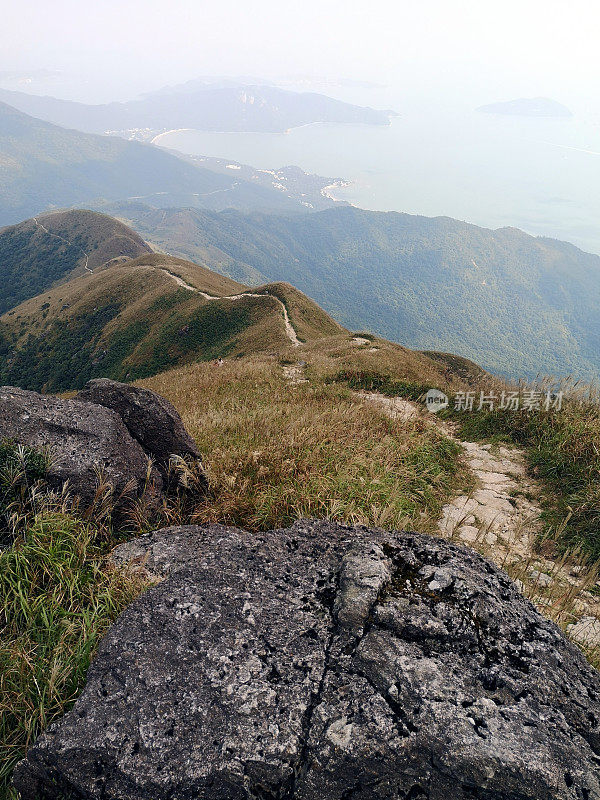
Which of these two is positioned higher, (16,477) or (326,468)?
(16,477)

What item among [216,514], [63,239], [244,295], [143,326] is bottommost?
[143,326]

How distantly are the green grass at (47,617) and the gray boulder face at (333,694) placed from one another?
239 millimetres

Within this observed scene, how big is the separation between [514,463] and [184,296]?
76016mm

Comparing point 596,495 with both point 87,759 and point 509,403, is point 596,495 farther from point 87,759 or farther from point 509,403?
point 87,759

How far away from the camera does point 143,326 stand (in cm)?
7681

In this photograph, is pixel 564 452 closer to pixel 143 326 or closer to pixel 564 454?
pixel 564 454

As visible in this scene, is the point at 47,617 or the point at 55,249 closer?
the point at 47,617

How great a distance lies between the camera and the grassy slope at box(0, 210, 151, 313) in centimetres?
15888

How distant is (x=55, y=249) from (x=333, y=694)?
208609 mm

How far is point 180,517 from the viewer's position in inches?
183

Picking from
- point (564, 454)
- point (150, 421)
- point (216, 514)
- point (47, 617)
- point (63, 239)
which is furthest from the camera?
point (63, 239)

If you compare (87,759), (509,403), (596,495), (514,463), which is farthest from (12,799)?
(509,403)

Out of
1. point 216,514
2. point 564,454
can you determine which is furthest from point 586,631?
point 564,454

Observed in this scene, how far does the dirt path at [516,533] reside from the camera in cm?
430
